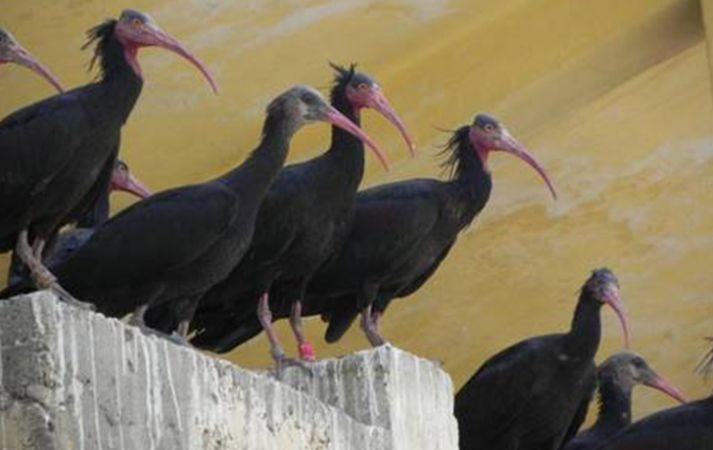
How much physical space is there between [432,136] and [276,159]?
387cm

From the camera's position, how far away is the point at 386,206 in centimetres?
1364

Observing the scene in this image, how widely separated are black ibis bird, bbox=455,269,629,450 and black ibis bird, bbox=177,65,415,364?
4.97 ft

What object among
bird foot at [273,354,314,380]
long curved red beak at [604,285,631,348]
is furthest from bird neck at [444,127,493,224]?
bird foot at [273,354,314,380]

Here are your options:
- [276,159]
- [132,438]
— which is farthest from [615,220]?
[132,438]

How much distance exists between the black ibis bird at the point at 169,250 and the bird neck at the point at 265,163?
1cm

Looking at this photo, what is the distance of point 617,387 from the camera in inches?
614

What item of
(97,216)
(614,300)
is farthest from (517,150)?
(97,216)

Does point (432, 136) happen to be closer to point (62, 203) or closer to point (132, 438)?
point (62, 203)

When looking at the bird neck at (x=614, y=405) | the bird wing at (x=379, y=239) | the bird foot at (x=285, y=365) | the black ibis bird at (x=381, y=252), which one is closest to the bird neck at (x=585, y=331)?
the bird neck at (x=614, y=405)

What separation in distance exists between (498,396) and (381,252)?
49.7 inches

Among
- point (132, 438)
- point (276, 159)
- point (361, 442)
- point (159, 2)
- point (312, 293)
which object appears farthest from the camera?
point (159, 2)

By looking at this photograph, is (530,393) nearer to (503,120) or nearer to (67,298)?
(503,120)

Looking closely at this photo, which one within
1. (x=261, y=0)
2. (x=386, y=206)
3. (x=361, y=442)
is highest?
(x=261, y=0)

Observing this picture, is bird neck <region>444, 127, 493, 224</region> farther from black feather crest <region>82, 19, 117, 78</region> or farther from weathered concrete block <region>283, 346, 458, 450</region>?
black feather crest <region>82, 19, 117, 78</region>
